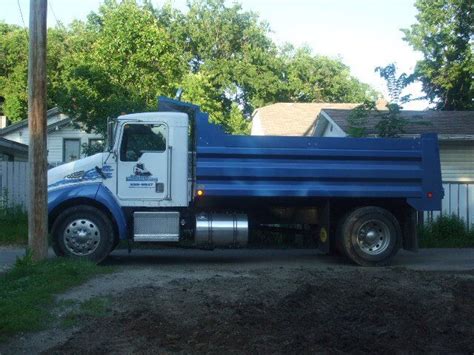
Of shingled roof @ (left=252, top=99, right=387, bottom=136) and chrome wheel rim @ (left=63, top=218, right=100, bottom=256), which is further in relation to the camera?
shingled roof @ (left=252, top=99, right=387, bottom=136)

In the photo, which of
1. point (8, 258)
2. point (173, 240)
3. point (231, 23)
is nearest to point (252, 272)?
point (173, 240)

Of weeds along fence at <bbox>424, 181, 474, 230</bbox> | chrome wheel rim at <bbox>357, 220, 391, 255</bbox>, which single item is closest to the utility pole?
chrome wheel rim at <bbox>357, 220, 391, 255</bbox>

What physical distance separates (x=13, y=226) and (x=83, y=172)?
6105mm

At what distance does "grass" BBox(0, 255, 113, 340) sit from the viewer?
23.6 ft

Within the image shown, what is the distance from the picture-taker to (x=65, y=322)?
24.0ft

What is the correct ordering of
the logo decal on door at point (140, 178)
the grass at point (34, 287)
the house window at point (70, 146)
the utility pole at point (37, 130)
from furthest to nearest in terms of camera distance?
the house window at point (70, 146) < the logo decal on door at point (140, 178) < the utility pole at point (37, 130) < the grass at point (34, 287)

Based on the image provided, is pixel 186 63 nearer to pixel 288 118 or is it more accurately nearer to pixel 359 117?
pixel 288 118

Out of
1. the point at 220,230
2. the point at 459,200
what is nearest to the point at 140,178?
the point at 220,230

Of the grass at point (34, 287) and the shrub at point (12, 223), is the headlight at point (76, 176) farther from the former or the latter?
the shrub at point (12, 223)

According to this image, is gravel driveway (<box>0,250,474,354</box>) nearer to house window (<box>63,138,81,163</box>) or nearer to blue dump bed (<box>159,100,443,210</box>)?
blue dump bed (<box>159,100,443,210</box>)

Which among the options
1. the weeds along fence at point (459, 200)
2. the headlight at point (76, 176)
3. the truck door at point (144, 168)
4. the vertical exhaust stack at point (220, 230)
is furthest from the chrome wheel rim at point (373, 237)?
the weeds along fence at point (459, 200)

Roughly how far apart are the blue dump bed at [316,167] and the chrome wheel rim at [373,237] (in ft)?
2.01

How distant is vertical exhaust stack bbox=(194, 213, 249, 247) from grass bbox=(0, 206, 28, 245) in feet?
20.1

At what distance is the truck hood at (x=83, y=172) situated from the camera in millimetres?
12289
